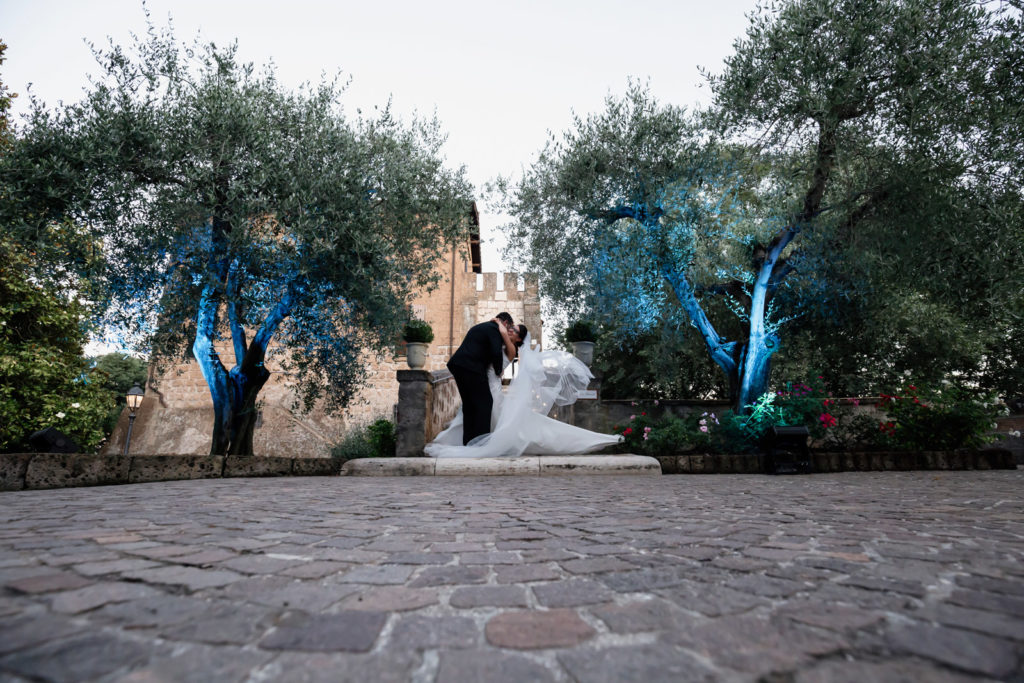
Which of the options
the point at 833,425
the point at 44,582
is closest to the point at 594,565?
the point at 44,582

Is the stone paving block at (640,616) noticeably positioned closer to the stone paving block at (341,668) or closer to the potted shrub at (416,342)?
the stone paving block at (341,668)

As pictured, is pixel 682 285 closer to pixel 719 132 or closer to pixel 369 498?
pixel 719 132

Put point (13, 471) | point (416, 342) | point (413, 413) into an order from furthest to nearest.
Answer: point (416, 342) → point (413, 413) → point (13, 471)

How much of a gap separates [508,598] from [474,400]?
657 centimetres

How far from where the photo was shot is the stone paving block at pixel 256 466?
257 inches

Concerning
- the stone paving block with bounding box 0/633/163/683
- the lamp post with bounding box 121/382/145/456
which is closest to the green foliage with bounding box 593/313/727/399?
the stone paving block with bounding box 0/633/163/683

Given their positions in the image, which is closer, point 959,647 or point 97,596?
point 959,647

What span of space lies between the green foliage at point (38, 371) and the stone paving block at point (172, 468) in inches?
294

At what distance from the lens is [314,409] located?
1628cm

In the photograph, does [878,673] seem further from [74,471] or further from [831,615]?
[74,471]

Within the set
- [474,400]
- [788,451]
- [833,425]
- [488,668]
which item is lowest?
[488,668]

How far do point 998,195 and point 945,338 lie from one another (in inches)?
175

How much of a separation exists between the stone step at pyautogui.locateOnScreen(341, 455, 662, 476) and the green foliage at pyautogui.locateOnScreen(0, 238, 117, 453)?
8972 millimetres

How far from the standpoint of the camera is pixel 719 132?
955 centimetres
